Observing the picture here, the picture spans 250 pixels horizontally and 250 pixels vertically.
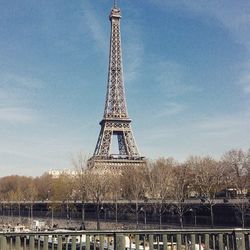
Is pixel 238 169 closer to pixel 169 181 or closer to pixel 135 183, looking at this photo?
pixel 169 181

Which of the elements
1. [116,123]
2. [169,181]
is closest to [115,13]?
[116,123]

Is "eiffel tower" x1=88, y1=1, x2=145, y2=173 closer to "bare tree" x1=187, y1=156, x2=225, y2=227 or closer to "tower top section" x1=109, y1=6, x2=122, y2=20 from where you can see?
"tower top section" x1=109, y1=6, x2=122, y2=20

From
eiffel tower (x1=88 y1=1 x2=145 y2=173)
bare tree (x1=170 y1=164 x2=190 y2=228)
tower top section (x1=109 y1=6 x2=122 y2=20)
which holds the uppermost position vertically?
tower top section (x1=109 y1=6 x2=122 y2=20)

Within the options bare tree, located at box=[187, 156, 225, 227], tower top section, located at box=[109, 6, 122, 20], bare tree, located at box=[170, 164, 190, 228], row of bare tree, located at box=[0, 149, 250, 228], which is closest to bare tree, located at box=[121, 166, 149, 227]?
row of bare tree, located at box=[0, 149, 250, 228]

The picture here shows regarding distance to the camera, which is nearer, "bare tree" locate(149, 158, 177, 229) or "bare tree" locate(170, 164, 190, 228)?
"bare tree" locate(170, 164, 190, 228)

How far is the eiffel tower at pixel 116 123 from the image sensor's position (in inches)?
2832

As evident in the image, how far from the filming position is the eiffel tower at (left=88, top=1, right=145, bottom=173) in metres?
71.9

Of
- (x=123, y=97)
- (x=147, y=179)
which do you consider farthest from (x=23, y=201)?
(x=147, y=179)

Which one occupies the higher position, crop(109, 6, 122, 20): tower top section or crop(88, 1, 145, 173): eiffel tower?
crop(109, 6, 122, 20): tower top section

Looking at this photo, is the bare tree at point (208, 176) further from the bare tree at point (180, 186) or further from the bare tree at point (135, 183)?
the bare tree at point (135, 183)

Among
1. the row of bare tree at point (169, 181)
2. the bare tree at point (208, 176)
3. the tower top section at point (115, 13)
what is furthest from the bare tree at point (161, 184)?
the tower top section at point (115, 13)

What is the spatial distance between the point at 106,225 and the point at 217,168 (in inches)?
588

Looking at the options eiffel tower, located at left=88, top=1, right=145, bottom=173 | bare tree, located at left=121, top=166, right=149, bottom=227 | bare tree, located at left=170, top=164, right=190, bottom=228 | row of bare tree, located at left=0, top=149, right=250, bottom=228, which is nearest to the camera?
bare tree, located at left=170, top=164, right=190, bottom=228

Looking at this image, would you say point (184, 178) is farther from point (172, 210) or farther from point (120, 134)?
point (120, 134)
